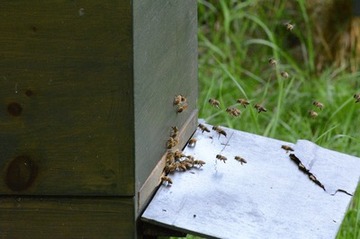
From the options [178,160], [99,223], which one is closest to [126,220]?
[99,223]

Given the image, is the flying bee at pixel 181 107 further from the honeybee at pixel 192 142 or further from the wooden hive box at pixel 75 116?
the wooden hive box at pixel 75 116

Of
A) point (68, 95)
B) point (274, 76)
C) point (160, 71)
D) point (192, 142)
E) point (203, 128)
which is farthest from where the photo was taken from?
point (274, 76)

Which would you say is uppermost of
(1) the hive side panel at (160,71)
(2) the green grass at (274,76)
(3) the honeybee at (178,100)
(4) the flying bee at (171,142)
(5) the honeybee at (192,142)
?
(1) the hive side panel at (160,71)

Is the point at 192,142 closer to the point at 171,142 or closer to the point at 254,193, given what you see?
the point at 171,142

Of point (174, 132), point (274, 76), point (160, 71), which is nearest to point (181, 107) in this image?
point (174, 132)

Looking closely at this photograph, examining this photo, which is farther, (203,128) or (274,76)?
(274,76)

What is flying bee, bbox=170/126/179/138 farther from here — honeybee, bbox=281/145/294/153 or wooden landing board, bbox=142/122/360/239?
honeybee, bbox=281/145/294/153

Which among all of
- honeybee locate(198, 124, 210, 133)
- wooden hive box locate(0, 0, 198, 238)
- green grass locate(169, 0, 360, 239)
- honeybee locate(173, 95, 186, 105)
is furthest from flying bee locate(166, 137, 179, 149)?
green grass locate(169, 0, 360, 239)

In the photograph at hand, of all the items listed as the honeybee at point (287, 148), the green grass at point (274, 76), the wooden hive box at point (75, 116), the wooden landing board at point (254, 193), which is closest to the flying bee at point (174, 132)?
the wooden landing board at point (254, 193)
